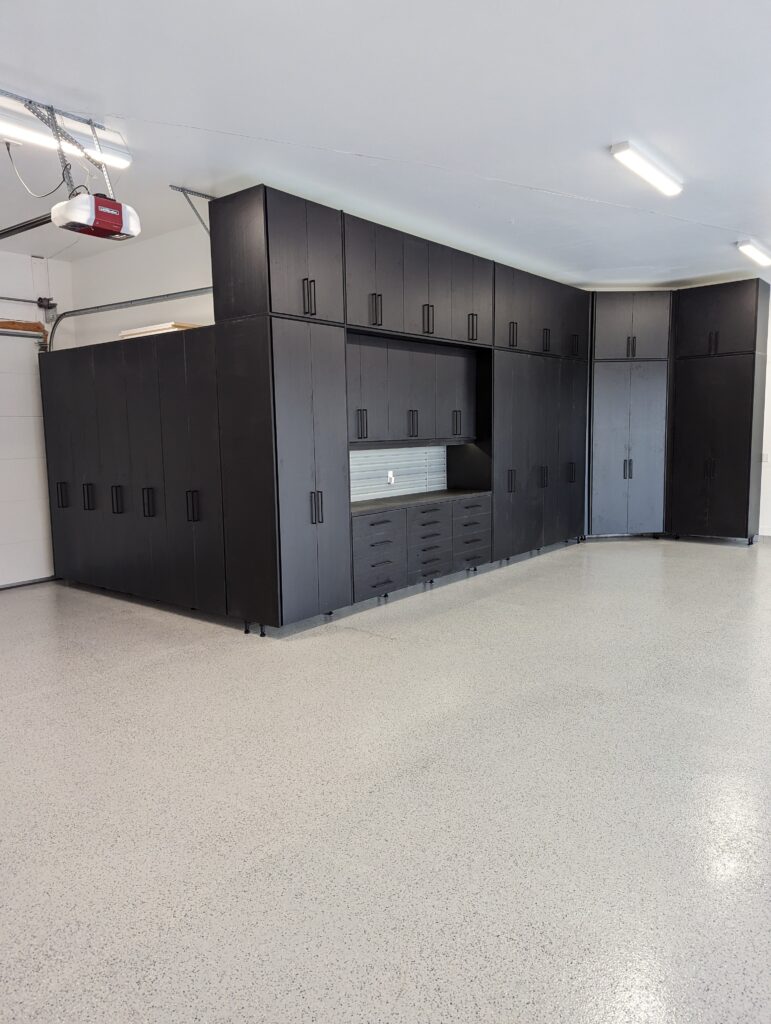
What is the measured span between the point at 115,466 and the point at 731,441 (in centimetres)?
655

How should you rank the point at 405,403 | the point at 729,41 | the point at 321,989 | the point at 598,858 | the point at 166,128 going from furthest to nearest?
the point at 405,403, the point at 166,128, the point at 729,41, the point at 598,858, the point at 321,989

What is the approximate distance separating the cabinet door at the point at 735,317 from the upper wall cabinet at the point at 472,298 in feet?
10.1

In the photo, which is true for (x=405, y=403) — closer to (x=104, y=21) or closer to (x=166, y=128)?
(x=166, y=128)

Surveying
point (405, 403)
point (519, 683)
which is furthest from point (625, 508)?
point (519, 683)

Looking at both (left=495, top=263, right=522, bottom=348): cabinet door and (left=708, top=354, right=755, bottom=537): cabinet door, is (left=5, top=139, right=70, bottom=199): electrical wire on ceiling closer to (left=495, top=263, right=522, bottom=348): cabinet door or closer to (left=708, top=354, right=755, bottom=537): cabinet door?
(left=495, top=263, right=522, bottom=348): cabinet door

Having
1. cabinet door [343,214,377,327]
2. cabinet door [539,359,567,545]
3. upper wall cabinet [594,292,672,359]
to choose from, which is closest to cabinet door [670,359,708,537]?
upper wall cabinet [594,292,672,359]

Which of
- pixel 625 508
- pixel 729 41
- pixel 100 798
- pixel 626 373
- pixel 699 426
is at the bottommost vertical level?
pixel 100 798

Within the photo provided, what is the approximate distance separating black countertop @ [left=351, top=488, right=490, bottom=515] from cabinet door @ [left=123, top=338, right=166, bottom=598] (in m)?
1.53

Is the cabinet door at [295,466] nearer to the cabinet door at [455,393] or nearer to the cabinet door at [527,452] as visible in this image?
the cabinet door at [455,393]

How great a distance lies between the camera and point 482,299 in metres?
6.36

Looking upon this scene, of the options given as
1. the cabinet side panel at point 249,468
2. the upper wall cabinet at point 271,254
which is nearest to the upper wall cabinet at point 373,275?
the upper wall cabinet at point 271,254

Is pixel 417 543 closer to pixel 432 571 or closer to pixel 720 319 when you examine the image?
pixel 432 571

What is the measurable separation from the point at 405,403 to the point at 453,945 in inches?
179

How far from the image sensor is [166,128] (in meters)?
3.80
